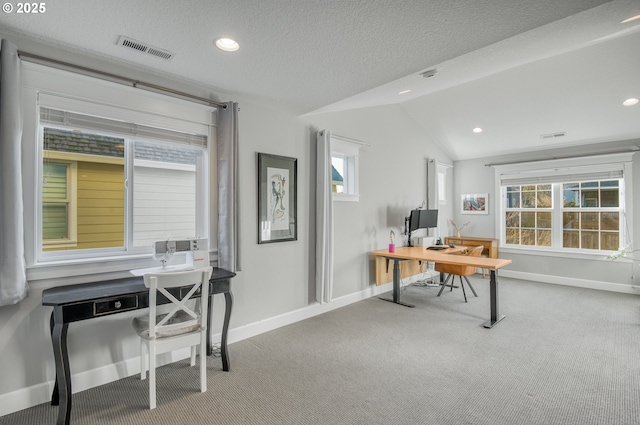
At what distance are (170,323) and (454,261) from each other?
315cm

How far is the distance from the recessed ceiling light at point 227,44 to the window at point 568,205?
5.75 m

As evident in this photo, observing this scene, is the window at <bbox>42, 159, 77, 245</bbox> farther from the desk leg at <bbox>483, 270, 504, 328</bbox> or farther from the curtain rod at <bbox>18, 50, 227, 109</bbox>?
the desk leg at <bbox>483, 270, 504, 328</bbox>

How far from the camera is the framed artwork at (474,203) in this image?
641 centimetres

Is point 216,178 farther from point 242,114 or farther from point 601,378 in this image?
point 601,378

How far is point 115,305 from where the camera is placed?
2.08m

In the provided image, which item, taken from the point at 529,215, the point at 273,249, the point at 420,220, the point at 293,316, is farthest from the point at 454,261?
the point at 529,215

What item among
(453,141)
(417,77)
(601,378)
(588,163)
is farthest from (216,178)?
(588,163)

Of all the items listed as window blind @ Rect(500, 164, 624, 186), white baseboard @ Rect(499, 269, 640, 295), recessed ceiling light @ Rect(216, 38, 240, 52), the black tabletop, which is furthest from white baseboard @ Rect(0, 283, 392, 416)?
window blind @ Rect(500, 164, 624, 186)

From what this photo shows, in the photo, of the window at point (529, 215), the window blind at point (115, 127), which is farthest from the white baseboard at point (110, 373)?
the window at point (529, 215)

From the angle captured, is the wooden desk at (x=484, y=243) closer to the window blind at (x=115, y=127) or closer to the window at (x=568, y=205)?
the window at (x=568, y=205)

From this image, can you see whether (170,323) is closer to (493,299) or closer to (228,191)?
(228,191)

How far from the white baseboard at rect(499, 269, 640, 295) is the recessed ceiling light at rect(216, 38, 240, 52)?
619cm

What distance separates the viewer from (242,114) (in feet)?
10.5

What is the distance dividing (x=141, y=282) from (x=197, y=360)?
3.07 ft
